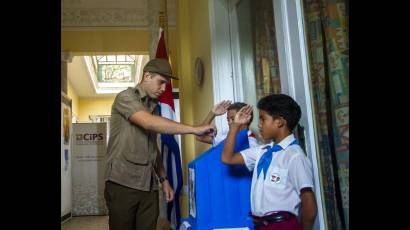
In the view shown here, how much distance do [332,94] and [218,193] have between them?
55 centimetres

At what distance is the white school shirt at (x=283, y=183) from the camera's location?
3.88 feet

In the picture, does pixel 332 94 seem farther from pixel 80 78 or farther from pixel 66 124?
pixel 80 78

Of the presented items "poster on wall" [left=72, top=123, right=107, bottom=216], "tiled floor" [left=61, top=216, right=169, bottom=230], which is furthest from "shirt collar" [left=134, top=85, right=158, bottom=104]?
"poster on wall" [left=72, top=123, right=107, bottom=216]

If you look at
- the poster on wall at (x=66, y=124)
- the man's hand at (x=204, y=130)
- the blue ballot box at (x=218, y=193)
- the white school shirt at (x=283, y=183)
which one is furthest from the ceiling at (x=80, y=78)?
the white school shirt at (x=283, y=183)

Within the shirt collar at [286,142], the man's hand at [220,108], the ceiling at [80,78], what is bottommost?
the shirt collar at [286,142]

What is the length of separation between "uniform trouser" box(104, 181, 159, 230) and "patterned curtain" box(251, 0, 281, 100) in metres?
0.85


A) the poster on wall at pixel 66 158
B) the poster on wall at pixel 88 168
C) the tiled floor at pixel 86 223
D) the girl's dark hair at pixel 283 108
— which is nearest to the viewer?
the girl's dark hair at pixel 283 108

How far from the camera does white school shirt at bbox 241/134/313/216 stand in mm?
1182

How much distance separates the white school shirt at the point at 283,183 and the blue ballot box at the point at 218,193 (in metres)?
0.13

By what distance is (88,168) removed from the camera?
577 cm

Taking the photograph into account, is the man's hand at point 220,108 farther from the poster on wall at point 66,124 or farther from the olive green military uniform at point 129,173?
the poster on wall at point 66,124
